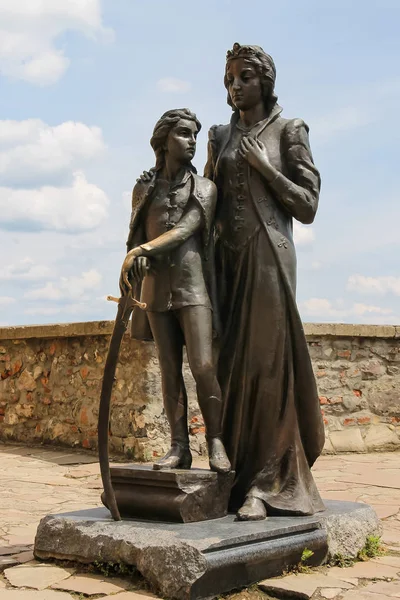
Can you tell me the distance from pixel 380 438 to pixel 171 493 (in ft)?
17.6

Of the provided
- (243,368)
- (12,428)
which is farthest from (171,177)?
(12,428)

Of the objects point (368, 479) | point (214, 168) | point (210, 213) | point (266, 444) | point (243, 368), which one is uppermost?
point (214, 168)

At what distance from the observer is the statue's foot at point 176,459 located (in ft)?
11.4

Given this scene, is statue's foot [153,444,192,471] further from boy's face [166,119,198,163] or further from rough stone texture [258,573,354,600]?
boy's face [166,119,198,163]

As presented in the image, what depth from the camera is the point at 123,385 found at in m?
7.29

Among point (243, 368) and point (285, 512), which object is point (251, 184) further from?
point (285, 512)

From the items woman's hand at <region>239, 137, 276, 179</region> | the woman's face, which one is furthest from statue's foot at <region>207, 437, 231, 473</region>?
the woman's face

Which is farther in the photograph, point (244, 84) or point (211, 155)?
point (211, 155)

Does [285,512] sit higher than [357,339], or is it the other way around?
[357,339]

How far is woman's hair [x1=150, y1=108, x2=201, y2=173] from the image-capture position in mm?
3593

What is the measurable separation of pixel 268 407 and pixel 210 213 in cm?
91

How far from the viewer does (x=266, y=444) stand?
144 inches

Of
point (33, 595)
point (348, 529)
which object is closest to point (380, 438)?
point (348, 529)

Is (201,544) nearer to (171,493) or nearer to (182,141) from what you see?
(171,493)
